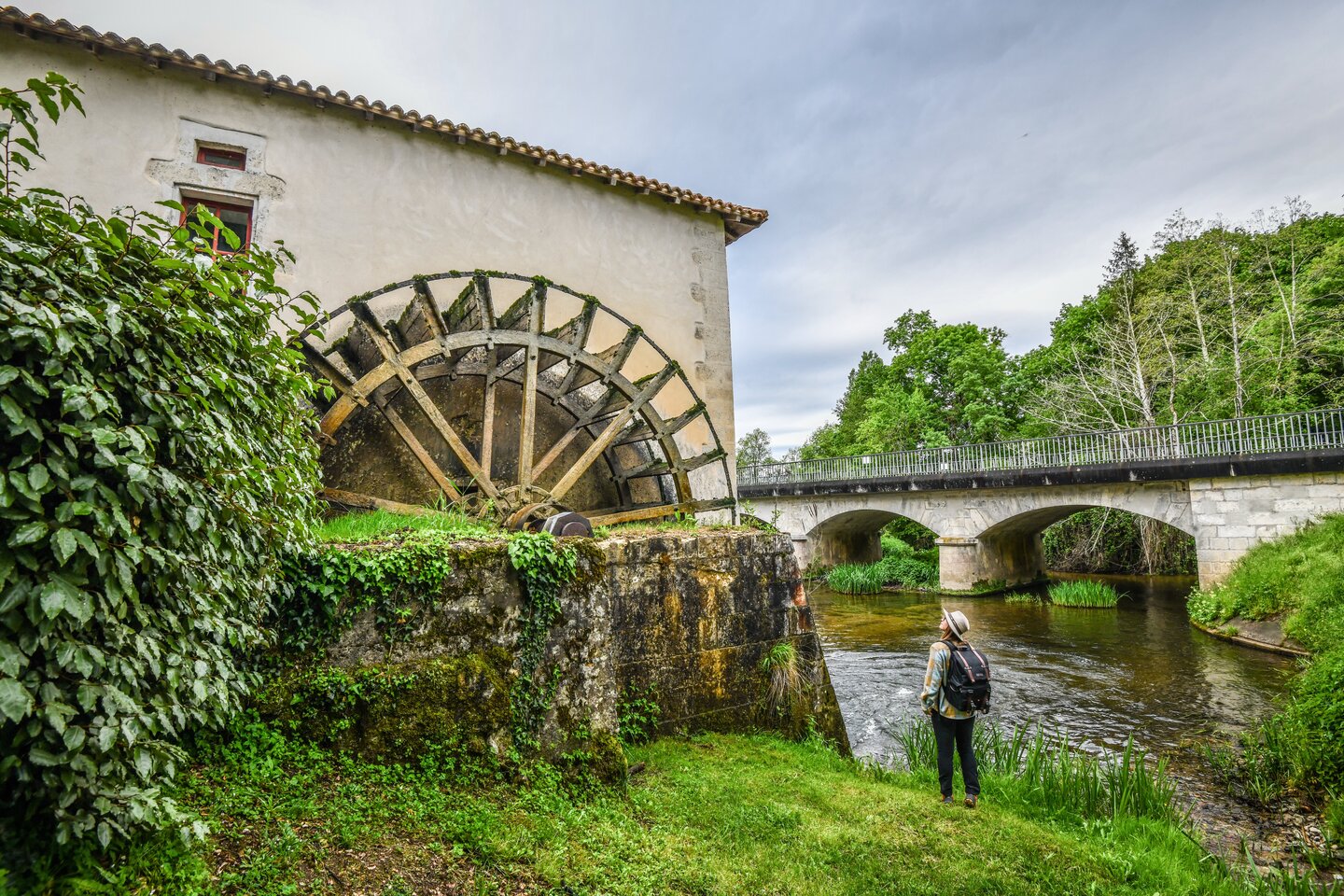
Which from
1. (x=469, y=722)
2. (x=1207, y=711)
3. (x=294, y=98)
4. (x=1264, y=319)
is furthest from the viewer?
(x=1264, y=319)

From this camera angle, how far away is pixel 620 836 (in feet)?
A: 11.5

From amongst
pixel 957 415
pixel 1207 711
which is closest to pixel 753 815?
pixel 1207 711

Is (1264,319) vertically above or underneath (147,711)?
above

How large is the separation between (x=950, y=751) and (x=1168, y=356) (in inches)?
904

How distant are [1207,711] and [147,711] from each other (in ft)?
35.3

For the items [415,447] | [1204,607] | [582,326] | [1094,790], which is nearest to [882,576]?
[1204,607]

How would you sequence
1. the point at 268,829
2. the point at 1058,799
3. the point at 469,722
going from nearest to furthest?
the point at 268,829 → the point at 469,722 → the point at 1058,799

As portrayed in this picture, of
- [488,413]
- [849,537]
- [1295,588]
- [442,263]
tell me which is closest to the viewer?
[488,413]

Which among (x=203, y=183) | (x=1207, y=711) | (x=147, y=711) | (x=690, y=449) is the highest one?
(x=203, y=183)

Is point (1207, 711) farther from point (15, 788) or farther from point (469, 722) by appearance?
point (15, 788)

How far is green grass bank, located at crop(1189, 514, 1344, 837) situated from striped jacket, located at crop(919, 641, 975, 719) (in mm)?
2966

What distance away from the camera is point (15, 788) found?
1838mm

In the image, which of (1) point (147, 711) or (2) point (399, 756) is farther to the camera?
(2) point (399, 756)

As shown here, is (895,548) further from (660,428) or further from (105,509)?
(105,509)
